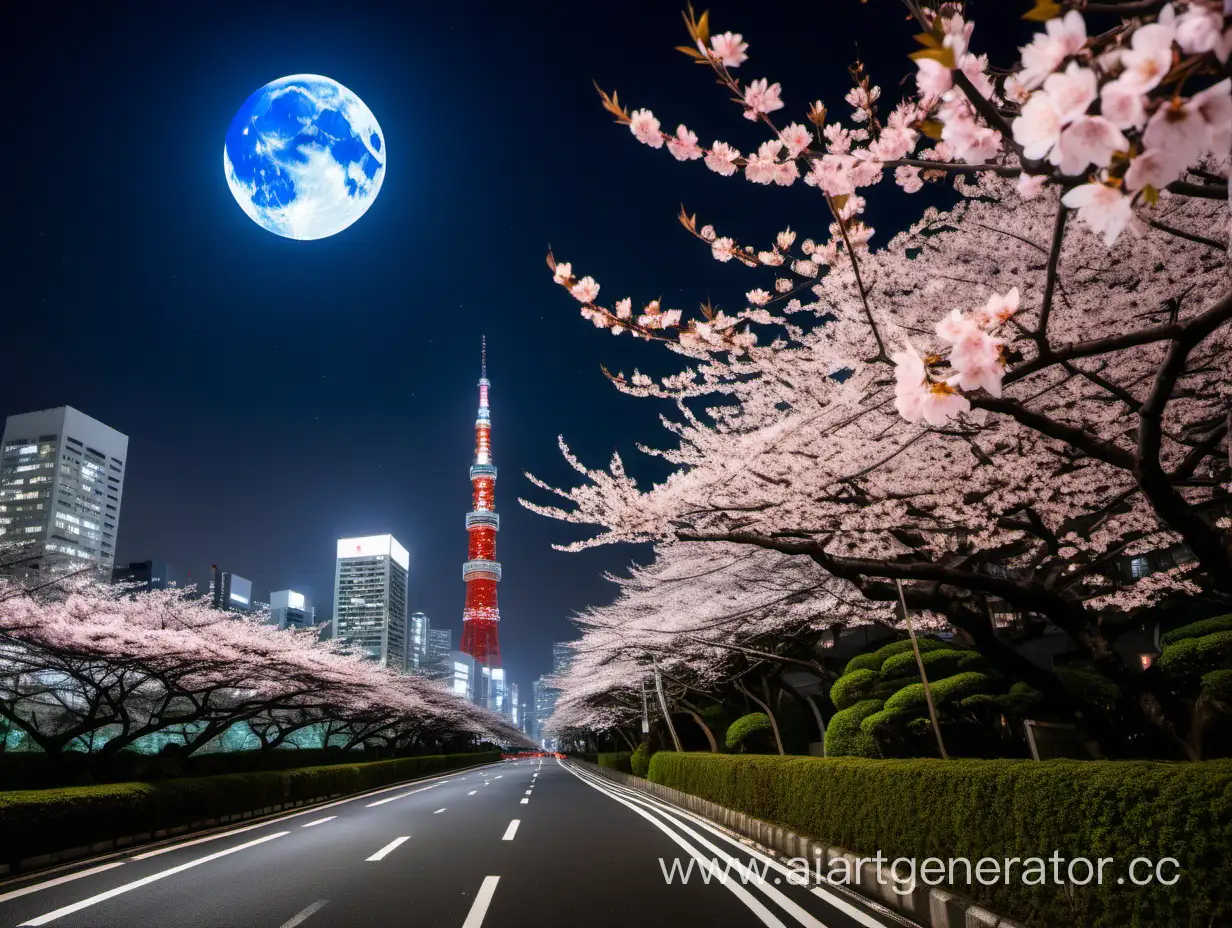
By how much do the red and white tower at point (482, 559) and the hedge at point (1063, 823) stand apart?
9164 centimetres

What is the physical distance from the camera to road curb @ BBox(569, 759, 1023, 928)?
4.77m

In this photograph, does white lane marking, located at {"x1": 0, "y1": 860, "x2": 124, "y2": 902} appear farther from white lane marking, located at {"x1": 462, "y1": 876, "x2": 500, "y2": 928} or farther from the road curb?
the road curb

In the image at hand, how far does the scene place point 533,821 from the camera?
1329cm

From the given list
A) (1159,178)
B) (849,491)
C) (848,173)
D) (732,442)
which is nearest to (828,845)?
(849,491)

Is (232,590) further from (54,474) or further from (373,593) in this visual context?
(373,593)

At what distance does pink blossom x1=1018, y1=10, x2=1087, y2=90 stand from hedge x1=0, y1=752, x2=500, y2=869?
441 inches

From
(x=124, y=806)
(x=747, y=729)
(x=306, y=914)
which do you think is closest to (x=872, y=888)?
(x=306, y=914)

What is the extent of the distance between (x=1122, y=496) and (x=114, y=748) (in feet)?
62.2

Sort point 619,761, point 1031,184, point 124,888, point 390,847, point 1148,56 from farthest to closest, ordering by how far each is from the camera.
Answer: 1. point 619,761
2. point 390,847
3. point 124,888
4. point 1031,184
5. point 1148,56

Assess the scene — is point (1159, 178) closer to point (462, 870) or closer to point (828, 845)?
point (828, 845)

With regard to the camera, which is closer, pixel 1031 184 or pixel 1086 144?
pixel 1086 144

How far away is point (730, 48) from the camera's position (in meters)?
3.14

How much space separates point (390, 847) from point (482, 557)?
296ft

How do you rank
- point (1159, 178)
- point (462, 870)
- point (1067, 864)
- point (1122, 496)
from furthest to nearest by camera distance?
point (462, 870)
point (1122, 496)
point (1067, 864)
point (1159, 178)
